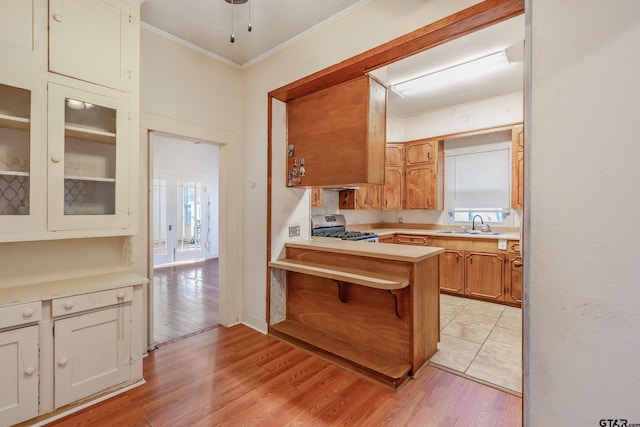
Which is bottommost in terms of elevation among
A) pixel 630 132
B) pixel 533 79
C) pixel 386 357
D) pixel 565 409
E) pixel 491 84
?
pixel 386 357

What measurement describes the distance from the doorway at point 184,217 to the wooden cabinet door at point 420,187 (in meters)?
3.69

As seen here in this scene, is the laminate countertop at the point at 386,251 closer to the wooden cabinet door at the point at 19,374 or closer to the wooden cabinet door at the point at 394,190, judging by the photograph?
the wooden cabinet door at the point at 19,374

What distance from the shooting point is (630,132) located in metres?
0.80

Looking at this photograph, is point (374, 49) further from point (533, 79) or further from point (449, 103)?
point (449, 103)

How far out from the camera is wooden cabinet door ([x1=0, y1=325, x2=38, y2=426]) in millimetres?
1589

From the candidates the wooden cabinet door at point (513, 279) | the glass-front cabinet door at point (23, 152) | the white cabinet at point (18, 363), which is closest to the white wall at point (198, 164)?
the glass-front cabinet door at point (23, 152)

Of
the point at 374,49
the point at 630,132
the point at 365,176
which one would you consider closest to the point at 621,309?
the point at 630,132

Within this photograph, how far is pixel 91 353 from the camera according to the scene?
1.89 m

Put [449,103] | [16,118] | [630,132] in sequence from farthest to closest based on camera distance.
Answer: [449,103] → [16,118] → [630,132]

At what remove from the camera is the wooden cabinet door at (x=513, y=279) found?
146 inches

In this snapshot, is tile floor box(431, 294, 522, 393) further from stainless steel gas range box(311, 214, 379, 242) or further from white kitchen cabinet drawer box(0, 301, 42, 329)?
white kitchen cabinet drawer box(0, 301, 42, 329)

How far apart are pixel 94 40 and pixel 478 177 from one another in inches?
200

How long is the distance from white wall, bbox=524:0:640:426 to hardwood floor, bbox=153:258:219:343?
311cm

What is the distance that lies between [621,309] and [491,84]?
381 centimetres
